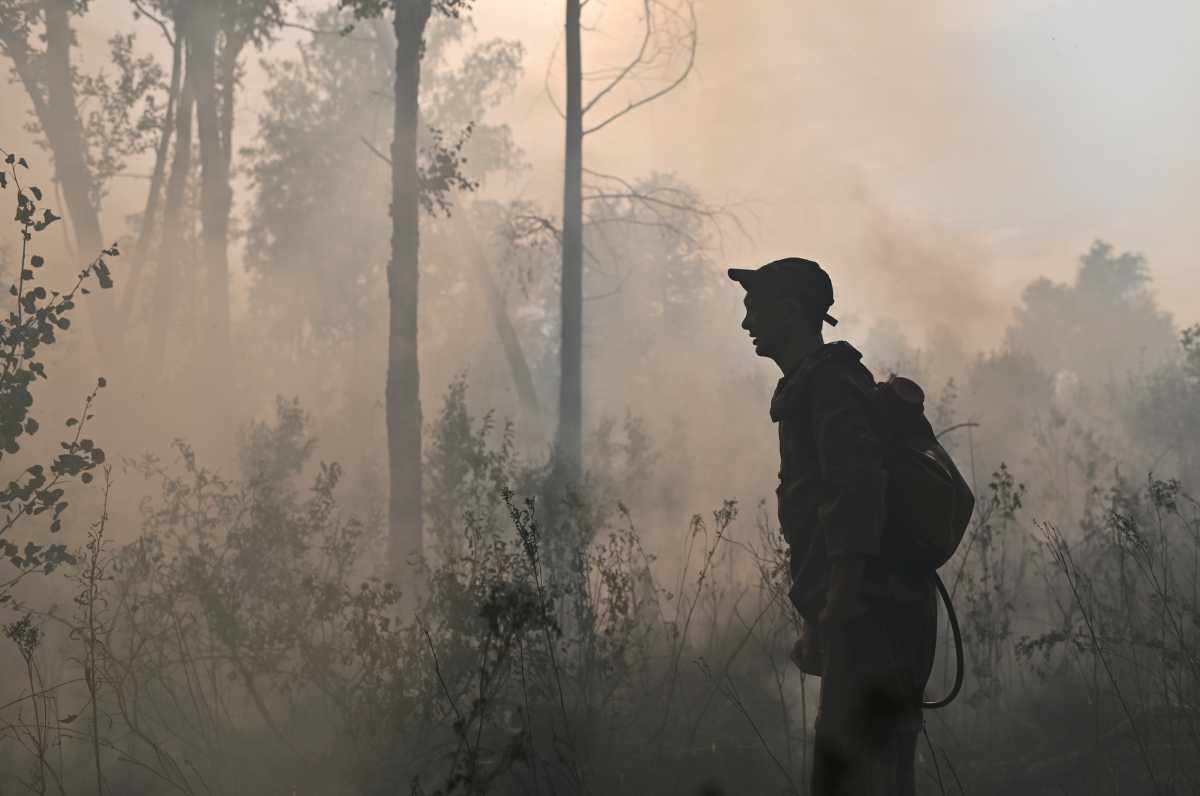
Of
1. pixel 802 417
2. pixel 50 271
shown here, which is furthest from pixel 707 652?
pixel 50 271

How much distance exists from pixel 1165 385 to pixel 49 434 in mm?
18820

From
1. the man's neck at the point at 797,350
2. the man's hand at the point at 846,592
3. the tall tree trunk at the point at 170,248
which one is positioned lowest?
the man's hand at the point at 846,592

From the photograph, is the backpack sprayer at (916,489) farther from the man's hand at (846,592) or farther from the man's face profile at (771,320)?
the man's face profile at (771,320)

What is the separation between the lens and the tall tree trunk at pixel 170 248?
14.7 metres

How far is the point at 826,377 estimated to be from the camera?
283cm

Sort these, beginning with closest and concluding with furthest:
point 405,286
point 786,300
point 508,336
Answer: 1. point 786,300
2. point 405,286
3. point 508,336

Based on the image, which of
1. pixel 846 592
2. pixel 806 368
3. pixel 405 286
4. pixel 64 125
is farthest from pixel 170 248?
pixel 846 592

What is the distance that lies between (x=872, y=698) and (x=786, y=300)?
1.30 metres

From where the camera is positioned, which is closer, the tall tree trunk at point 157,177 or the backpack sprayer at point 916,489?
the backpack sprayer at point 916,489

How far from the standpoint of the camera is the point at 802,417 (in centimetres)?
295

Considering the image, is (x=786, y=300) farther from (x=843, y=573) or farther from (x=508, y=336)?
(x=508, y=336)

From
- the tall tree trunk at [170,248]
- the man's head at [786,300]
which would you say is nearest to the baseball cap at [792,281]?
the man's head at [786,300]

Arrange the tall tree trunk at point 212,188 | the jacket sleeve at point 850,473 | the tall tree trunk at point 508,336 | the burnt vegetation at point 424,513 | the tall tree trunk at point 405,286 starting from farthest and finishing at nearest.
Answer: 1. the tall tree trunk at point 508,336
2. the tall tree trunk at point 212,188
3. the tall tree trunk at point 405,286
4. the burnt vegetation at point 424,513
5. the jacket sleeve at point 850,473

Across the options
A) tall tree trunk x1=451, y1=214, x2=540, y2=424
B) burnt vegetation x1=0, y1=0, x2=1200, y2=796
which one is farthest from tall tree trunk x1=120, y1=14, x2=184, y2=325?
tall tree trunk x1=451, y1=214, x2=540, y2=424
